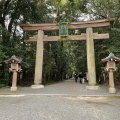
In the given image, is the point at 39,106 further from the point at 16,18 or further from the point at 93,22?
the point at 16,18

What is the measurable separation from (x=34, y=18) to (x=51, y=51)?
233 inches

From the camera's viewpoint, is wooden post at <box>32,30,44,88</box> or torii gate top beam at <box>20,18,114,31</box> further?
torii gate top beam at <box>20,18,114,31</box>

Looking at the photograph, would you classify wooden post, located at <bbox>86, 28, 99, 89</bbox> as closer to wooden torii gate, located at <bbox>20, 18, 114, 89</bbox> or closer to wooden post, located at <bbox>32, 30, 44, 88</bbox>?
wooden torii gate, located at <bbox>20, 18, 114, 89</bbox>

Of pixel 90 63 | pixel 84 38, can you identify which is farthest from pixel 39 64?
pixel 84 38

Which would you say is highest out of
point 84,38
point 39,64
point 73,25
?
point 73,25

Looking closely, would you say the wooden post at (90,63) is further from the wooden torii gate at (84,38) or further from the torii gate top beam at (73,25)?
the torii gate top beam at (73,25)

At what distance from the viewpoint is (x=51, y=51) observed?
23.3 metres

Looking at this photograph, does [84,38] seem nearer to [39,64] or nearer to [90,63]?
[90,63]

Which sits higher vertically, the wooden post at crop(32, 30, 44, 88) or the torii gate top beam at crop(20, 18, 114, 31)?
the torii gate top beam at crop(20, 18, 114, 31)

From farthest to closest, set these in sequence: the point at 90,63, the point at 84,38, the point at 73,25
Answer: the point at 73,25
the point at 84,38
the point at 90,63

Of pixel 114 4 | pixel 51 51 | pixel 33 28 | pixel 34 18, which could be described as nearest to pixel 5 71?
pixel 33 28

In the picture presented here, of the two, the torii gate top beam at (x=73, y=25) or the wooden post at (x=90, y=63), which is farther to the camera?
the torii gate top beam at (x=73, y=25)

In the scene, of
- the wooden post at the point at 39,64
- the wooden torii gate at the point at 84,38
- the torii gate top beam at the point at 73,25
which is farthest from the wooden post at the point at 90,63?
the wooden post at the point at 39,64

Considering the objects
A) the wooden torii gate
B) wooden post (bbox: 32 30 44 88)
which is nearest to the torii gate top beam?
the wooden torii gate
